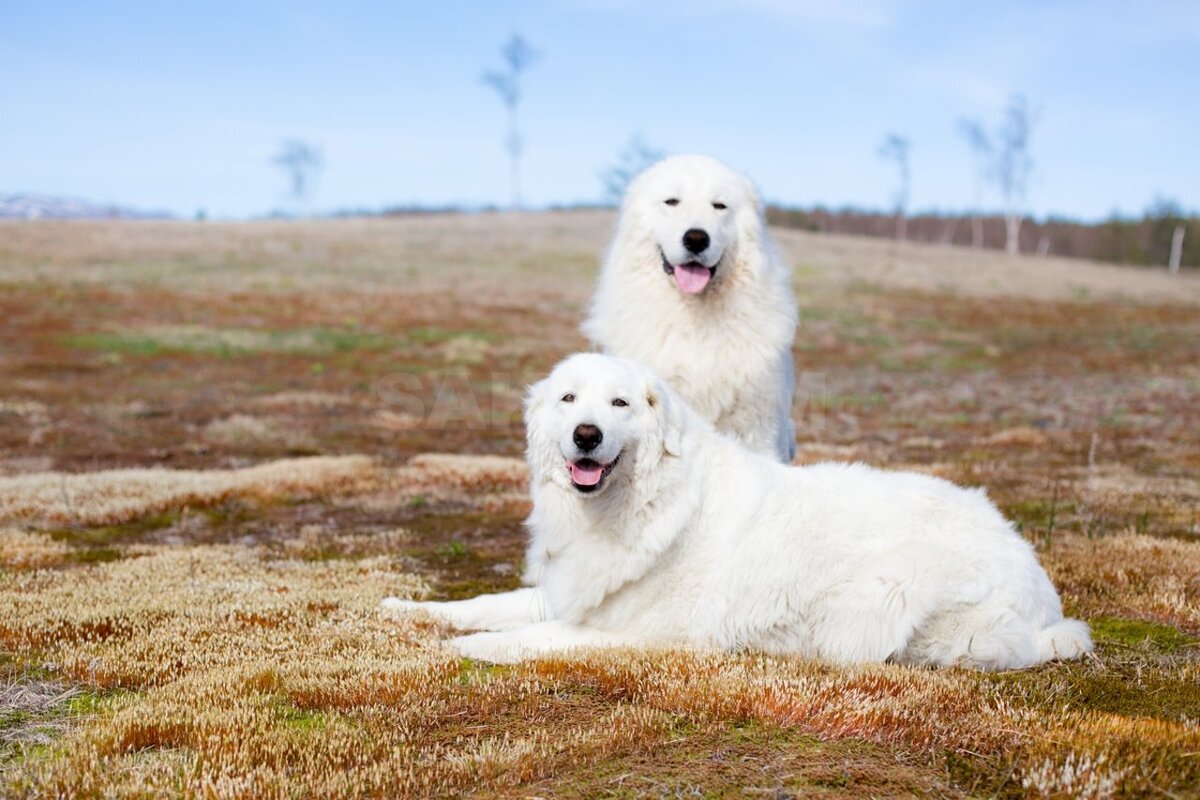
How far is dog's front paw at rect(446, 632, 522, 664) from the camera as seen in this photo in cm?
512

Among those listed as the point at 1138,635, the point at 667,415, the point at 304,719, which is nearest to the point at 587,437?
the point at 667,415

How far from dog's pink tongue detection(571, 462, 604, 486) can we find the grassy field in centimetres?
87

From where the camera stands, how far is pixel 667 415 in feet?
17.1

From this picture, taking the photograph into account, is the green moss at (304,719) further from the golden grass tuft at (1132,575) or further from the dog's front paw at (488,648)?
the golden grass tuft at (1132,575)

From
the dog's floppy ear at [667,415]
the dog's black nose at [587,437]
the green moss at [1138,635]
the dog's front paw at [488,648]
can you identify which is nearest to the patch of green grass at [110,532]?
the dog's front paw at [488,648]

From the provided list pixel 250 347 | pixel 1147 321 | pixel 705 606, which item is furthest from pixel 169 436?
pixel 1147 321

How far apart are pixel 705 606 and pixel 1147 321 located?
4493 cm

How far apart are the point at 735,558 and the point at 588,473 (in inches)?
37.5

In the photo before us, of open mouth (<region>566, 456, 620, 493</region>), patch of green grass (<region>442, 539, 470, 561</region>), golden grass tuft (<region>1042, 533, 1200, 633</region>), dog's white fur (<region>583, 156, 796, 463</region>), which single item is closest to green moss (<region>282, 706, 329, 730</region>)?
open mouth (<region>566, 456, 620, 493</region>)

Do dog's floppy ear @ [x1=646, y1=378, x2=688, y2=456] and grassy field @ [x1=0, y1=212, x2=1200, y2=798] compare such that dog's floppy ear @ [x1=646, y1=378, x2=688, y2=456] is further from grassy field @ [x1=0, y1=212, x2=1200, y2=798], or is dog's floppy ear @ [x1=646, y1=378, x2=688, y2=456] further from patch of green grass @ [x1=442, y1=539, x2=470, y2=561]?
patch of green grass @ [x1=442, y1=539, x2=470, y2=561]

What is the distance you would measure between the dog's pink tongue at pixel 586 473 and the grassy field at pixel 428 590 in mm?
874

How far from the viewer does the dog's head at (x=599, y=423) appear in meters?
4.88

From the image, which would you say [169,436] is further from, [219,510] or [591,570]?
[591,570]

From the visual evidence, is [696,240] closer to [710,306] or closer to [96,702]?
[710,306]
